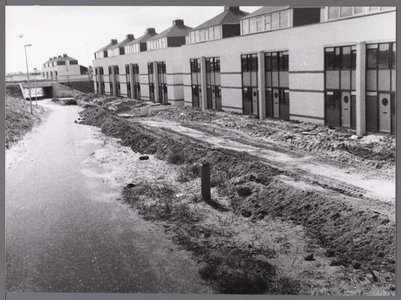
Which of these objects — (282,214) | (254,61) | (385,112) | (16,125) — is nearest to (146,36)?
(254,61)

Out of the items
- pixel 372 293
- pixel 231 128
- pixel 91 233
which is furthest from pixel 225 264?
pixel 231 128

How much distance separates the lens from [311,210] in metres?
12.6

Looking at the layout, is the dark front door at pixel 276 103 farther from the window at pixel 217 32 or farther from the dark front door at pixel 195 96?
the dark front door at pixel 195 96

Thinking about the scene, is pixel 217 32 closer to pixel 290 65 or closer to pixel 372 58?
pixel 290 65

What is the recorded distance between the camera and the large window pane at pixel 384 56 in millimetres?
19984

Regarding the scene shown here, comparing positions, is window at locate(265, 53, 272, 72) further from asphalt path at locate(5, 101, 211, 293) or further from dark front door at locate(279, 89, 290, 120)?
asphalt path at locate(5, 101, 211, 293)

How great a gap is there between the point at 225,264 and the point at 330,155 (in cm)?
1076

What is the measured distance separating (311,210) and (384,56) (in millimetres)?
11104

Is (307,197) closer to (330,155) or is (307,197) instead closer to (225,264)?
(225,264)

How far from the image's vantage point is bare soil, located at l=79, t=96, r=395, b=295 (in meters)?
9.77

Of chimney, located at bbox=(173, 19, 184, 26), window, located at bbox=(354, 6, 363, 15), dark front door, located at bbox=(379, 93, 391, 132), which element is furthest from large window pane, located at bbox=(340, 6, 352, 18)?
chimney, located at bbox=(173, 19, 184, 26)

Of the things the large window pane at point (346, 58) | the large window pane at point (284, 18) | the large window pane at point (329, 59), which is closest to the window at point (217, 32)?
the large window pane at point (284, 18)

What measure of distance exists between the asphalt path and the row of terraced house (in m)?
13.6

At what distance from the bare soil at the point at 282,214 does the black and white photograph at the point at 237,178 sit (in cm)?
5
